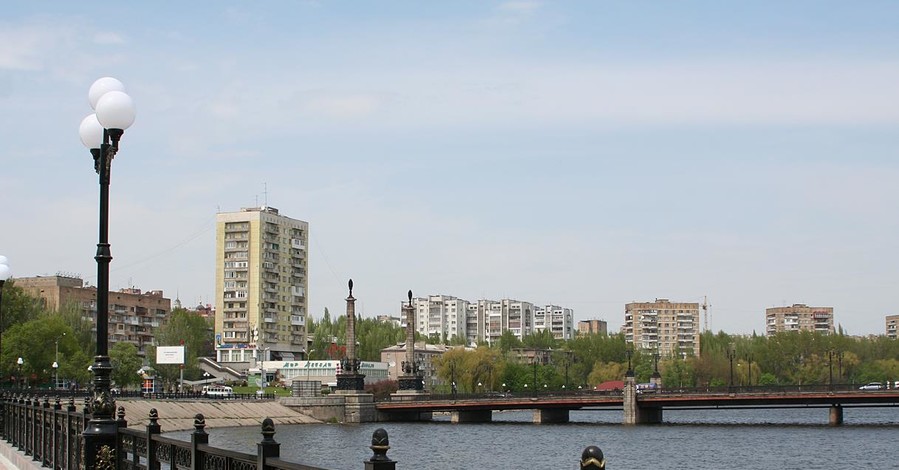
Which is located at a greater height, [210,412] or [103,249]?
[103,249]

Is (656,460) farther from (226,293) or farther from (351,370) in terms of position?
(226,293)

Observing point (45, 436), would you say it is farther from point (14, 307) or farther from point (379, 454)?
point (14, 307)

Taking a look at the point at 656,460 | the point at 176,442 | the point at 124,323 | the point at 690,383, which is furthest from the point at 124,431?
the point at 690,383

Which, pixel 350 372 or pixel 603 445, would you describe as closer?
pixel 603 445

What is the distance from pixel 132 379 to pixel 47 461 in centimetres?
9884

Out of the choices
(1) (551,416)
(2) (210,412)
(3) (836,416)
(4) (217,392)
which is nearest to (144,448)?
(2) (210,412)

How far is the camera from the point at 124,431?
13.8 metres

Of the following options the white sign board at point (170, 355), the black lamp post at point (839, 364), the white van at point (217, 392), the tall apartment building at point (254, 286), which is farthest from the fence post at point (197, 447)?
the black lamp post at point (839, 364)

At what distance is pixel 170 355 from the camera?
119 meters

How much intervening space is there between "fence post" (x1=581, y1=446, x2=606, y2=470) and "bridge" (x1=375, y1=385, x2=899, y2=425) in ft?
296

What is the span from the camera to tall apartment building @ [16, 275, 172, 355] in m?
147

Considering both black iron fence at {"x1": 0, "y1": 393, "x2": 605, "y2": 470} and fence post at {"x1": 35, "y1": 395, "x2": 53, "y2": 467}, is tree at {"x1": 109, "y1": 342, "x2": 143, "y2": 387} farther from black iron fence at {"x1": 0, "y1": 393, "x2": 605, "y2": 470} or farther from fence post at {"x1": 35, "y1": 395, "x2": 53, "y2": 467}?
fence post at {"x1": 35, "y1": 395, "x2": 53, "y2": 467}

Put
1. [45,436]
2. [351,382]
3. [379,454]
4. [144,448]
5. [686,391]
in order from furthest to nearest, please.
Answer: [351,382] → [686,391] → [45,436] → [144,448] → [379,454]

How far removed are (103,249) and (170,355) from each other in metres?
109
